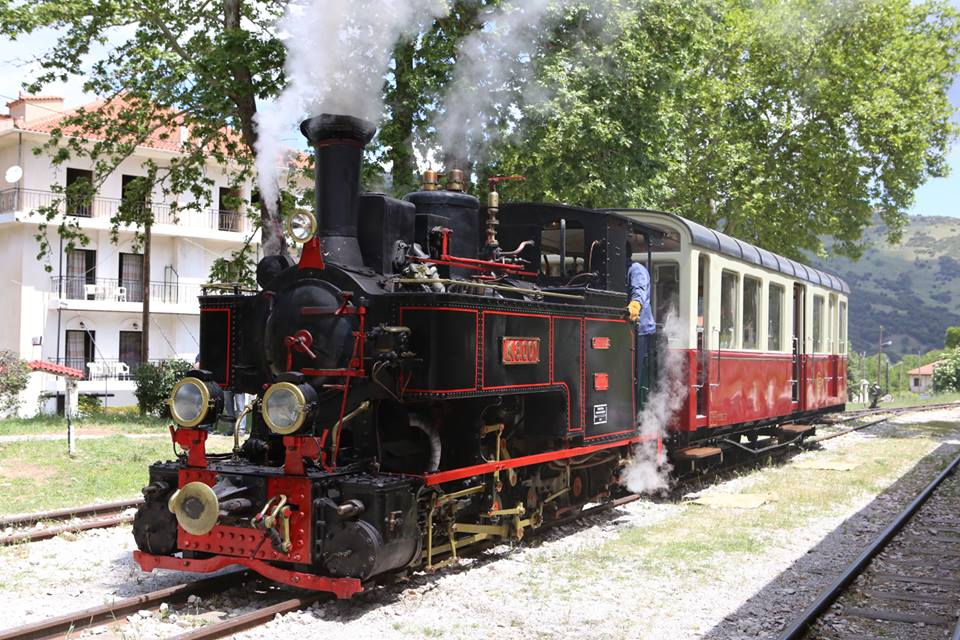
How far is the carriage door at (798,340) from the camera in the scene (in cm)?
1410

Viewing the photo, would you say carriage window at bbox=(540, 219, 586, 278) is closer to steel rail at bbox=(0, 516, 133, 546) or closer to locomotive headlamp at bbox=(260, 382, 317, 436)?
locomotive headlamp at bbox=(260, 382, 317, 436)

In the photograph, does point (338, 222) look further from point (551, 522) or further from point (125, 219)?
point (125, 219)

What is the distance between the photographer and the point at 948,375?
211 feet

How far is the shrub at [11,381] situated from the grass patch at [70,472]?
25.7 ft

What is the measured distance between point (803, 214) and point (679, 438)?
58.6 feet

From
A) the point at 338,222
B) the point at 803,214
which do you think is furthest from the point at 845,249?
the point at 338,222

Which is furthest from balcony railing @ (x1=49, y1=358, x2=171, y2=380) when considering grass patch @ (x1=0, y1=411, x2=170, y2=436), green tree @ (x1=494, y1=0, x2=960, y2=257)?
green tree @ (x1=494, y1=0, x2=960, y2=257)

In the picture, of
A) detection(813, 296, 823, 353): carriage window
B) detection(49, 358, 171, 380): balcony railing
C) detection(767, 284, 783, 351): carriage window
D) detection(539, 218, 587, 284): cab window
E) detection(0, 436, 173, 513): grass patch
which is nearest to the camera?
detection(539, 218, 587, 284): cab window

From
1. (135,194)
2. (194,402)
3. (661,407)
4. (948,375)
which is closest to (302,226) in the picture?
(194,402)

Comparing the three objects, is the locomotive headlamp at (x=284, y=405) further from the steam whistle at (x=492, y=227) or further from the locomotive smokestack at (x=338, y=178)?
the steam whistle at (x=492, y=227)

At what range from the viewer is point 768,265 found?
1262 centimetres

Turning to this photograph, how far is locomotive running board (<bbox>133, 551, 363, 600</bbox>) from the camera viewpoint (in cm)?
552

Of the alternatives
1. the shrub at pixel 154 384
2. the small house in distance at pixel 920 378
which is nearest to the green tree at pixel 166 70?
the shrub at pixel 154 384

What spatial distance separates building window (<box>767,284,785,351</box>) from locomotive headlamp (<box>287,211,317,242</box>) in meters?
8.18
